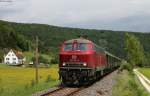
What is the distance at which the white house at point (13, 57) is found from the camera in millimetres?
188775

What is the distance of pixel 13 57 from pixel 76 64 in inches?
6499

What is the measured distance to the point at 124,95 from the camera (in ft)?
72.3

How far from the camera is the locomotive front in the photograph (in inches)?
1237

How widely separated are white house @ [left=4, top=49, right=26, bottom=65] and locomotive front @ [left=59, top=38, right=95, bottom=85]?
154 meters

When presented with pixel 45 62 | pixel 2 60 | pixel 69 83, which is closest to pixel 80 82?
pixel 69 83

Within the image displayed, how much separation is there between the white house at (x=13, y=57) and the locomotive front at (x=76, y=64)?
154082mm

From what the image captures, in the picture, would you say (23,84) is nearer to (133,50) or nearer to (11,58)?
(133,50)

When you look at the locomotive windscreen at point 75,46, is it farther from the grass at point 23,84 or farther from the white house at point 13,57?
the white house at point 13,57

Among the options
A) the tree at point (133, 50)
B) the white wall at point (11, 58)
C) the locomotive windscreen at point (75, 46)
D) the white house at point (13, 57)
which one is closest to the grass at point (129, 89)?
the locomotive windscreen at point (75, 46)

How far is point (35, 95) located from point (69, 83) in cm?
884

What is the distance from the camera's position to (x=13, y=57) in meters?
194

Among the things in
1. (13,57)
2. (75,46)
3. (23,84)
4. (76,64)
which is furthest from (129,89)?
(13,57)

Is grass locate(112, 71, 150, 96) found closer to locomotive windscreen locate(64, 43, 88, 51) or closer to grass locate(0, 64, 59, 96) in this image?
locomotive windscreen locate(64, 43, 88, 51)

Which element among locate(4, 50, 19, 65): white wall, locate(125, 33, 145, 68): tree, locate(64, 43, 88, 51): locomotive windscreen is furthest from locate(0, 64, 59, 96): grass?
locate(4, 50, 19, 65): white wall
